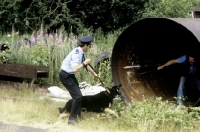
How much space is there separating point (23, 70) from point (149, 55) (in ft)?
11.8

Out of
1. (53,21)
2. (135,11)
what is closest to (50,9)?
(53,21)

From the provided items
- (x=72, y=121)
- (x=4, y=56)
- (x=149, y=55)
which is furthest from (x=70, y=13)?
(x=72, y=121)

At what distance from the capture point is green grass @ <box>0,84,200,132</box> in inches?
306

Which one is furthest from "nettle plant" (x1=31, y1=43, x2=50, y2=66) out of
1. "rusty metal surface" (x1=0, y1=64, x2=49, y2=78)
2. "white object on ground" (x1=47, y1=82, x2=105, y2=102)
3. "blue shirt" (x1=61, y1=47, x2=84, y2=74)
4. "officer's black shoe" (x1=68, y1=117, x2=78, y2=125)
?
"officer's black shoe" (x1=68, y1=117, x2=78, y2=125)

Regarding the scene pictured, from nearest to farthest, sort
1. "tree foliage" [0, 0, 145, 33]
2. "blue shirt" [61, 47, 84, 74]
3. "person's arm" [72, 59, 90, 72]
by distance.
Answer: "person's arm" [72, 59, 90, 72] → "blue shirt" [61, 47, 84, 74] → "tree foliage" [0, 0, 145, 33]

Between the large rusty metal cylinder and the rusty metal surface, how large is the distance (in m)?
2.37

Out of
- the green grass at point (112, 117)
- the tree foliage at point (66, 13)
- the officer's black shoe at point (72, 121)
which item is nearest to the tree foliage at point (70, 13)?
the tree foliage at point (66, 13)

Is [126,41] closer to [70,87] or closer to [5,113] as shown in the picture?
[70,87]

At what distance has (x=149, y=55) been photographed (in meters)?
11.4

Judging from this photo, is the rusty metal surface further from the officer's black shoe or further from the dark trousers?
the officer's black shoe

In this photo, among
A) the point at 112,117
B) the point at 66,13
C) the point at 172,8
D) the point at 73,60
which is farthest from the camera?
the point at 172,8

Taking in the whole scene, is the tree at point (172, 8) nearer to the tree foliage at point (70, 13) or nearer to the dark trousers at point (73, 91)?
the tree foliage at point (70, 13)

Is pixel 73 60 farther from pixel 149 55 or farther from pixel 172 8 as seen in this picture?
pixel 172 8

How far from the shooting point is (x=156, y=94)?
10766 millimetres
